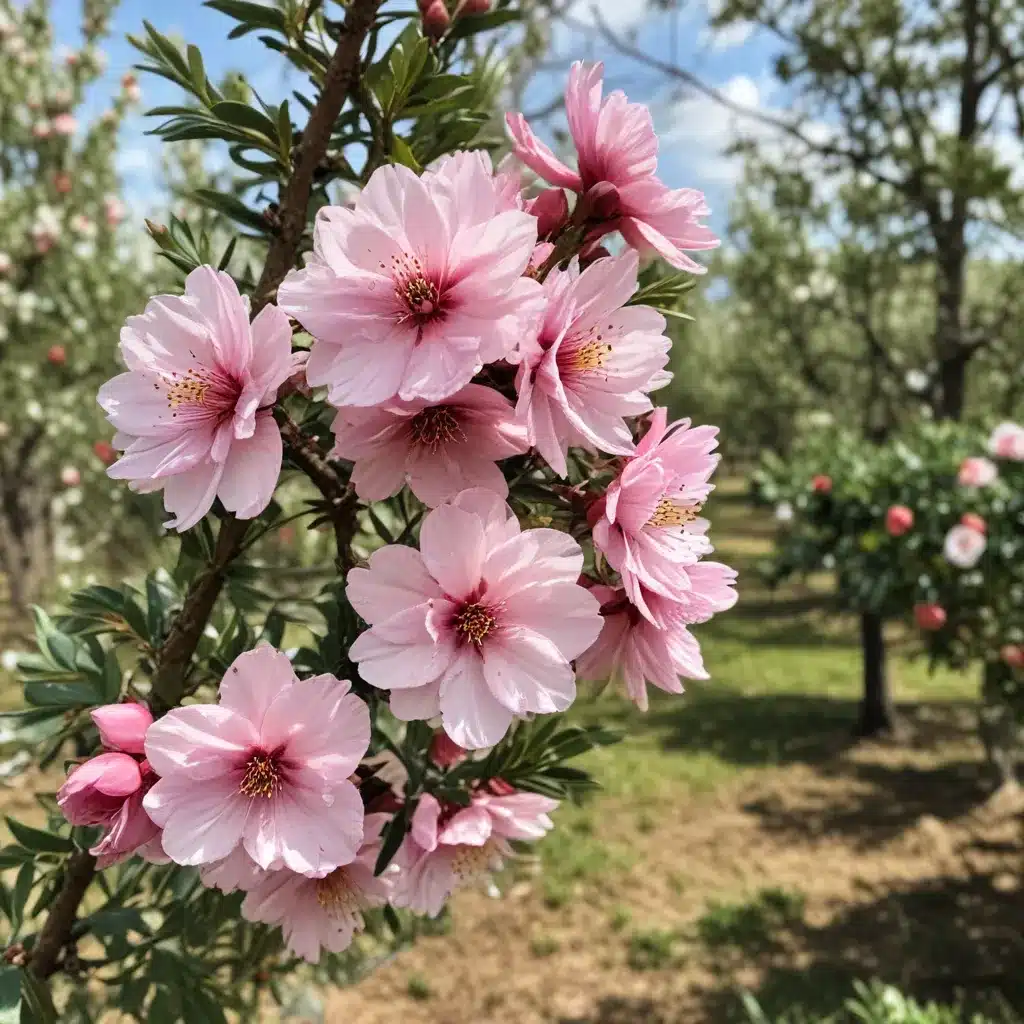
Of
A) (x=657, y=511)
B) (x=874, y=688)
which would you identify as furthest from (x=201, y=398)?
(x=874, y=688)

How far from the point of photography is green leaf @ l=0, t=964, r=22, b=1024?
960 mm

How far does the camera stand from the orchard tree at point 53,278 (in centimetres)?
737

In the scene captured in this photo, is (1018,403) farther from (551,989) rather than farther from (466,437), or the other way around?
(466,437)

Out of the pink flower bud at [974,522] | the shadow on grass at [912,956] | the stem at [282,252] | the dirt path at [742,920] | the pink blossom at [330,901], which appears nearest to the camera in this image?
the pink blossom at [330,901]

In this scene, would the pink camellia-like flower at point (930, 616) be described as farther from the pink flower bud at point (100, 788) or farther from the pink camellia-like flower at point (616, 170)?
the pink flower bud at point (100, 788)

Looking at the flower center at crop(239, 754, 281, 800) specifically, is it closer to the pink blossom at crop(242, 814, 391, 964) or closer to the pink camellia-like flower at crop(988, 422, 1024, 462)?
the pink blossom at crop(242, 814, 391, 964)

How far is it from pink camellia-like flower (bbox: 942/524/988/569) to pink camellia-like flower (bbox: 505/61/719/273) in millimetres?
4146

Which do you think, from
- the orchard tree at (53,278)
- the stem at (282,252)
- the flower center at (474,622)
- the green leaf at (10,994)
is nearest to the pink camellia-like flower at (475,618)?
the flower center at (474,622)

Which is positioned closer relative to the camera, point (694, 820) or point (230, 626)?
point (230, 626)

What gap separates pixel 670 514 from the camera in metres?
0.91

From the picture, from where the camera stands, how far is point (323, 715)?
804 millimetres

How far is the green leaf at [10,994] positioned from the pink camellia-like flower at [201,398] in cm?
61

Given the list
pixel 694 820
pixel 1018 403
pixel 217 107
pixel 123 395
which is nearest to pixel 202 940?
pixel 123 395

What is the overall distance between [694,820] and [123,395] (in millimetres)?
6029
